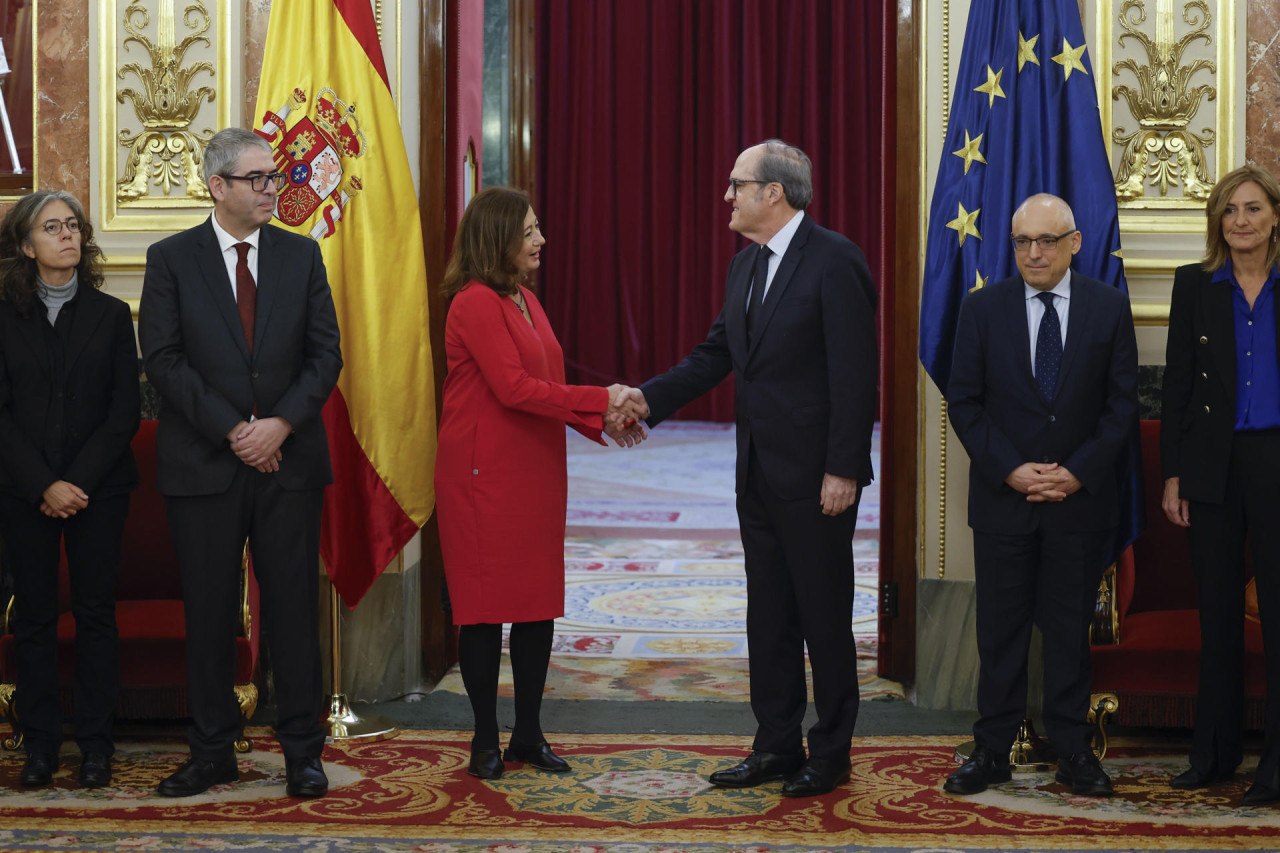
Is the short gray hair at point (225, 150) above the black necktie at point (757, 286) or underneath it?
above

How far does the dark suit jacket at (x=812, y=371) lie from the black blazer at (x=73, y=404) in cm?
174

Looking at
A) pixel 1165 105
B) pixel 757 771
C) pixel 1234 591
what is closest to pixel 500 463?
A: pixel 757 771

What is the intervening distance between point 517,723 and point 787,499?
1039 mm

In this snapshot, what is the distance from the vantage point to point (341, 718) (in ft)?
14.3

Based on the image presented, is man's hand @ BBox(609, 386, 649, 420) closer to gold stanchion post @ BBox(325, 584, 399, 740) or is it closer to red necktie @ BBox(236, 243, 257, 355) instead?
red necktie @ BBox(236, 243, 257, 355)

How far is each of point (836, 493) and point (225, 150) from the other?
1867 millimetres

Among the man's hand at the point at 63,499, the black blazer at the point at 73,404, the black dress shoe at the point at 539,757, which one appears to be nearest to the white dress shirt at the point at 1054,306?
the black dress shoe at the point at 539,757

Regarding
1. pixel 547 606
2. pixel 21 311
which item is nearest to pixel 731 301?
pixel 547 606

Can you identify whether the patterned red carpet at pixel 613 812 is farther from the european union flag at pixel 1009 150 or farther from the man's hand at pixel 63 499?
the european union flag at pixel 1009 150

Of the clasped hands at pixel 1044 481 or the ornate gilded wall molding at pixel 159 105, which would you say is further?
the ornate gilded wall molding at pixel 159 105

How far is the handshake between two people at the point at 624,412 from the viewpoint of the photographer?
13.0ft

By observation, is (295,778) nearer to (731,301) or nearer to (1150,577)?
(731,301)

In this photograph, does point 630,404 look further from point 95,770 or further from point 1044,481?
point 95,770

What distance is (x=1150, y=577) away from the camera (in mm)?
4391
